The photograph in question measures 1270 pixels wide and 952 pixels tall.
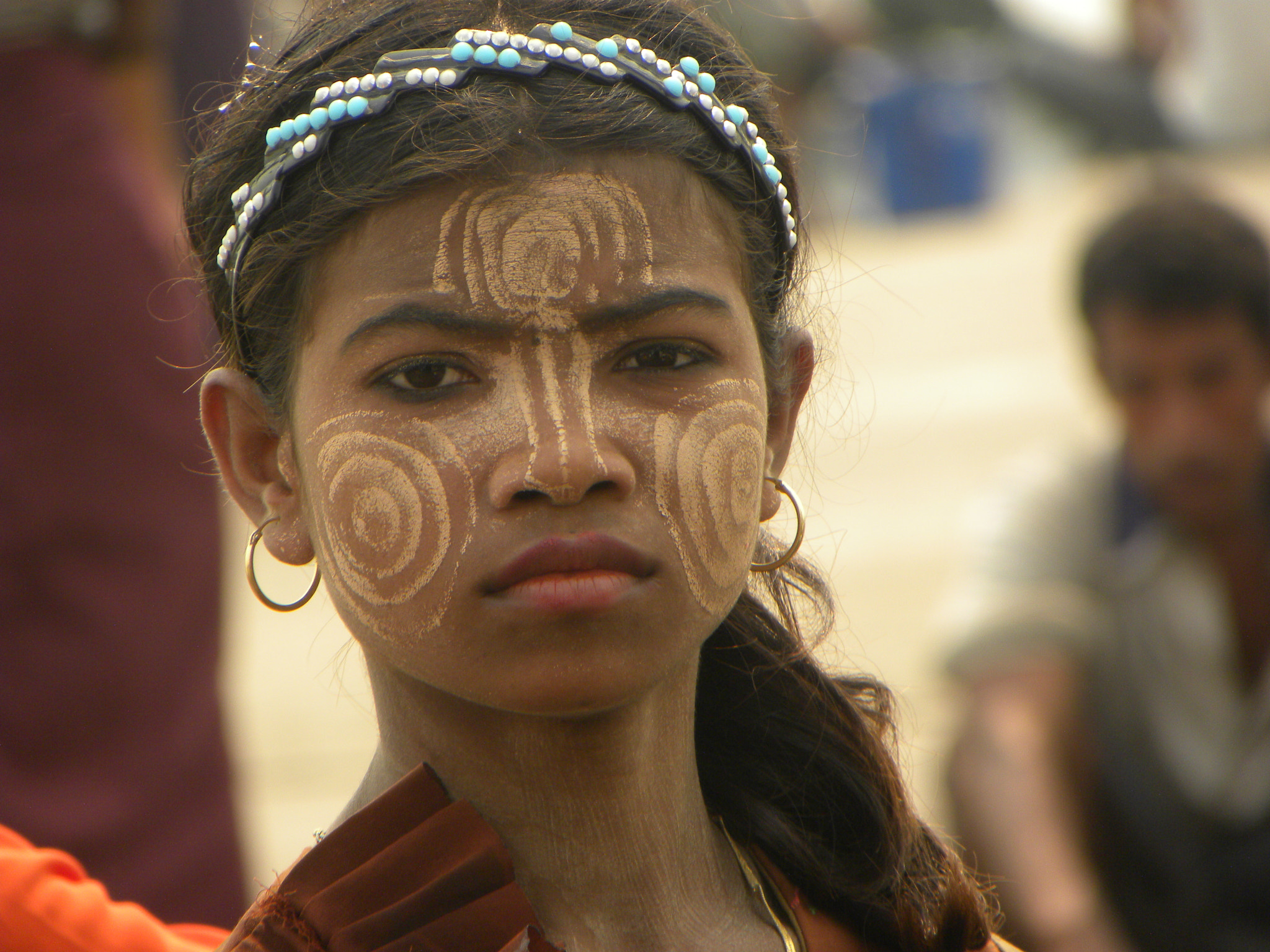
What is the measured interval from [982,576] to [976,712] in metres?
0.39

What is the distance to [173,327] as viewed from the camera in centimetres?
301

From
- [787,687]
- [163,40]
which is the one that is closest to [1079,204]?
[163,40]

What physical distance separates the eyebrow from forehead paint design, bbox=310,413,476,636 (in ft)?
0.31

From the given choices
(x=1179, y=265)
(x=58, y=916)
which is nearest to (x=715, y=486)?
(x=58, y=916)

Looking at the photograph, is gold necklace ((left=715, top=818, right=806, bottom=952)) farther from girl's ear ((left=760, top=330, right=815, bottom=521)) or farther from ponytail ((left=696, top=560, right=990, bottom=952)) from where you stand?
girl's ear ((left=760, top=330, right=815, bottom=521))

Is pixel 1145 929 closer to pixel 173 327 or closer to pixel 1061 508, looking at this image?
pixel 1061 508

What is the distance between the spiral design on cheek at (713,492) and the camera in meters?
1.62

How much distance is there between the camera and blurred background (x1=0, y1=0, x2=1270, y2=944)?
12.6ft

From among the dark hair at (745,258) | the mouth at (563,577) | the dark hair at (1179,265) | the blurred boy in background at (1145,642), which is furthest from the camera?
the dark hair at (1179,265)

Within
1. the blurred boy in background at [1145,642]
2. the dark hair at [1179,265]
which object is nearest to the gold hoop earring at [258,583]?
the blurred boy in background at [1145,642]

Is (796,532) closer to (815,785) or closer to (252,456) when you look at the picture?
(815,785)

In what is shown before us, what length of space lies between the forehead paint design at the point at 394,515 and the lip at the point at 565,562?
6 cm

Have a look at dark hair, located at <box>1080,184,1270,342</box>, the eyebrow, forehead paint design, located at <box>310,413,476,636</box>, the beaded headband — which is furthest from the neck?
dark hair, located at <box>1080,184,1270,342</box>

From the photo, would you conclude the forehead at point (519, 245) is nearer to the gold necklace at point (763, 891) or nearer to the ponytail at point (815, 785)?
the ponytail at point (815, 785)
